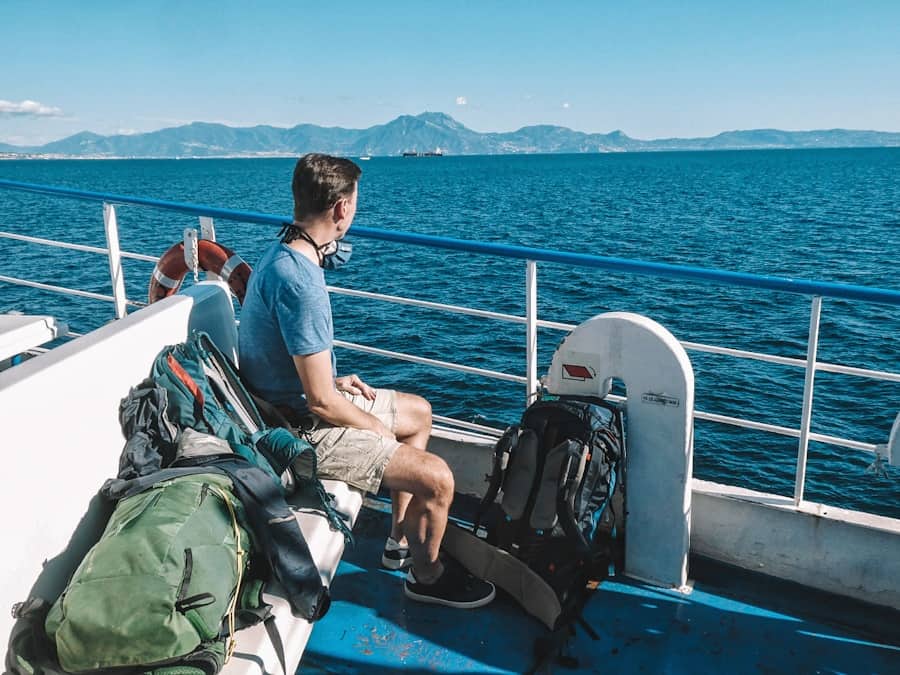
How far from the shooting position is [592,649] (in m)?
2.54

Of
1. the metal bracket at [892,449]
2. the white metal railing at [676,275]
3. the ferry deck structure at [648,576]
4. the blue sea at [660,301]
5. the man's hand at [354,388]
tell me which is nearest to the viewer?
the ferry deck structure at [648,576]

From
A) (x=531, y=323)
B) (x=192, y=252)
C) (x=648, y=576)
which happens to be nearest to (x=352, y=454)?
(x=531, y=323)

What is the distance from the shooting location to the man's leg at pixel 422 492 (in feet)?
8.30

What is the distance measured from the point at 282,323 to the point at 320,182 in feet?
1.64

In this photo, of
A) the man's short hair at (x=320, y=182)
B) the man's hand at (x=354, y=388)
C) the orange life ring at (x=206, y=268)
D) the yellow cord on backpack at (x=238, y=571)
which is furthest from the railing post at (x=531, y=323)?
the yellow cord on backpack at (x=238, y=571)

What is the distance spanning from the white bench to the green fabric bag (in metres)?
0.15

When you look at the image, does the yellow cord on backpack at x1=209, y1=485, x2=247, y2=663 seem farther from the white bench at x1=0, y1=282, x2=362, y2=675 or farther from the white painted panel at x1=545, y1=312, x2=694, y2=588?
the white painted panel at x1=545, y1=312, x2=694, y2=588

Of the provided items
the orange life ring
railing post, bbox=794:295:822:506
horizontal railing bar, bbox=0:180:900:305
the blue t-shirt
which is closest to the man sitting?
the blue t-shirt

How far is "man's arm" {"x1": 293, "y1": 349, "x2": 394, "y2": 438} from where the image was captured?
247cm

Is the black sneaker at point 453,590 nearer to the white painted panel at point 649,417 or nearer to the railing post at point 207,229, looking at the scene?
the white painted panel at point 649,417

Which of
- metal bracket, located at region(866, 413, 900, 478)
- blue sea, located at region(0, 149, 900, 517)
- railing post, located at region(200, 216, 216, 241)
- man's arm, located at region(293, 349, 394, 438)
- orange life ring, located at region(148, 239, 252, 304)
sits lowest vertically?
blue sea, located at region(0, 149, 900, 517)

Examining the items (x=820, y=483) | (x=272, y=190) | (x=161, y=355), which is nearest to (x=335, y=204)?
(x=161, y=355)

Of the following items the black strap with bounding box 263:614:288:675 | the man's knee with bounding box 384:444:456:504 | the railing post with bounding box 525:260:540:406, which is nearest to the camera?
the black strap with bounding box 263:614:288:675

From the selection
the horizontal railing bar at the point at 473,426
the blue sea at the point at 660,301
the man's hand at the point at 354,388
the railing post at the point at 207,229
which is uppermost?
the railing post at the point at 207,229
